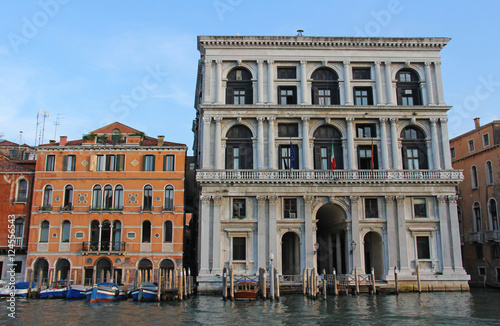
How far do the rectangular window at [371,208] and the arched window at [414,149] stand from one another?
3864 millimetres

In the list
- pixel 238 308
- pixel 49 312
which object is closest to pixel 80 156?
pixel 49 312

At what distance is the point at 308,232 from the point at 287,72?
12883mm

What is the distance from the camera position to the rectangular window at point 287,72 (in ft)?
129

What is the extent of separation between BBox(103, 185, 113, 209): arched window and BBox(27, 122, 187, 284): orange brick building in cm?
8

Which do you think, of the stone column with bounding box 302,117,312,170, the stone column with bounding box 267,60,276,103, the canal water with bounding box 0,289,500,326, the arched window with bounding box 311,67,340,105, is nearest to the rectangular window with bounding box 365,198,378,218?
the stone column with bounding box 302,117,312,170

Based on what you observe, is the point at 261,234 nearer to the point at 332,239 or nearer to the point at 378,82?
the point at 332,239

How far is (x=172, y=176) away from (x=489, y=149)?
26.5 meters

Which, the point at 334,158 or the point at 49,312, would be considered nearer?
the point at 49,312

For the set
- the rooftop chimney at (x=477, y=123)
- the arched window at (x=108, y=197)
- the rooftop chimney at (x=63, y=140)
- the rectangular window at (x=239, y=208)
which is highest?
the rooftop chimney at (x=477, y=123)

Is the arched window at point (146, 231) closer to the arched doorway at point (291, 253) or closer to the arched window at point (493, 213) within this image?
the arched doorway at point (291, 253)

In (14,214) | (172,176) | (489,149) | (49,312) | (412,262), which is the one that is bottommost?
(49,312)

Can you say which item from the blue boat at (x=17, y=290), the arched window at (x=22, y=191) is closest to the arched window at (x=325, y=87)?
the arched window at (x=22, y=191)

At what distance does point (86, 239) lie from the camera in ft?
123

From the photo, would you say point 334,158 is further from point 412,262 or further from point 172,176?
point 172,176
